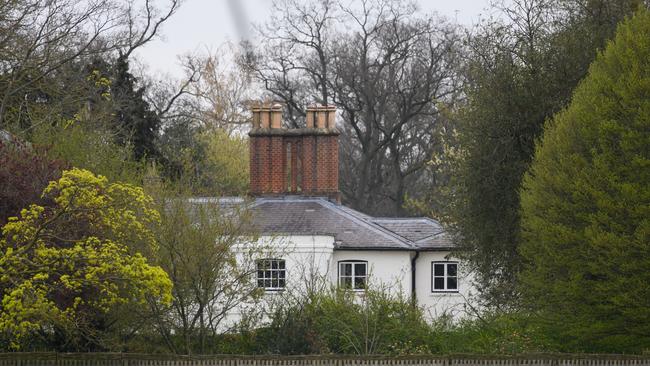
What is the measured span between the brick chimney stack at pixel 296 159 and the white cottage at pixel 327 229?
1.3 inches

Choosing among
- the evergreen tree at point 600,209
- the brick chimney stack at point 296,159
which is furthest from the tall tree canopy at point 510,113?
the brick chimney stack at point 296,159

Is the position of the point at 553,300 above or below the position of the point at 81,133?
below

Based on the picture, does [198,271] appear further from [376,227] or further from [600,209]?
[376,227]

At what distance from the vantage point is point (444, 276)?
35.9 metres

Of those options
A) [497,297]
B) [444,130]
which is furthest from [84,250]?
[444,130]

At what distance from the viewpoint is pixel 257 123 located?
1517 inches

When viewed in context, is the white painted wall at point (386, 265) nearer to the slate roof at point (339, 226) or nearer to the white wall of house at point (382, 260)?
the white wall of house at point (382, 260)

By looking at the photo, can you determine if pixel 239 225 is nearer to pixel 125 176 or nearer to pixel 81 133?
pixel 125 176

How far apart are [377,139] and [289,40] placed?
20.7ft

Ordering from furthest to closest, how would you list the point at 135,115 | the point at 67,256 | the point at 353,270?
the point at 135,115 → the point at 353,270 → the point at 67,256

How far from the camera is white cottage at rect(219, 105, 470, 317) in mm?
33750

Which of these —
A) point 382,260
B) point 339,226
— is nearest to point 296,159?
point 339,226

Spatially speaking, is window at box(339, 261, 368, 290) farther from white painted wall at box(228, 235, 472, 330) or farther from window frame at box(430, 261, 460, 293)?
window frame at box(430, 261, 460, 293)

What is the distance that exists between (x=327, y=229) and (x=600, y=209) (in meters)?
13.9
